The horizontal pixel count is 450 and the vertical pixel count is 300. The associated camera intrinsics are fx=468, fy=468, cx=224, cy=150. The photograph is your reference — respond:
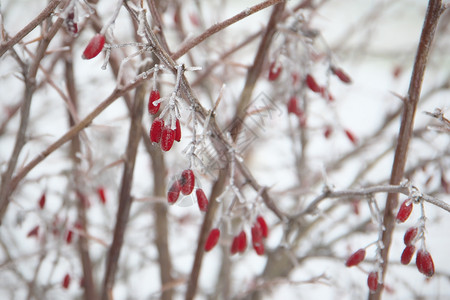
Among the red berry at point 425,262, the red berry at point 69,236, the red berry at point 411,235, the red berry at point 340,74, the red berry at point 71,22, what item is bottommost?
the red berry at point 425,262

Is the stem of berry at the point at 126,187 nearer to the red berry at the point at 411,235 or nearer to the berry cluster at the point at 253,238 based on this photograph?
the berry cluster at the point at 253,238

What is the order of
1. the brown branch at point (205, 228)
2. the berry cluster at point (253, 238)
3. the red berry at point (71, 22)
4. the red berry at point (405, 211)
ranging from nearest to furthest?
the red berry at point (71, 22) < the red berry at point (405, 211) < the berry cluster at point (253, 238) < the brown branch at point (205, 228)

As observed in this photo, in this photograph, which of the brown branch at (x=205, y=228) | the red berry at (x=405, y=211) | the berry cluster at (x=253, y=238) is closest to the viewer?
the red berry at (x=405, y=211)

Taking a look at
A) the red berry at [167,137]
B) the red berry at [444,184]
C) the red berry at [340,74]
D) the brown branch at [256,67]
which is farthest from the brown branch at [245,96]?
the red berry at [444,184]

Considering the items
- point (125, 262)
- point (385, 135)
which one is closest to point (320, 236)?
point (385, 135)

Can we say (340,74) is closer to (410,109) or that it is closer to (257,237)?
(410,109)

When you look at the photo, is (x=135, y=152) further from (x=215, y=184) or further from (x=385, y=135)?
(x=385, y=135)

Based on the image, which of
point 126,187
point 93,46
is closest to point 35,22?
point 93,46

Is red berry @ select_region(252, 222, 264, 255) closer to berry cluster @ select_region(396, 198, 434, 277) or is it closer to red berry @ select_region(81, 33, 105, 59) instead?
berry cluster @ select_region(396, 198, 434, 277)
